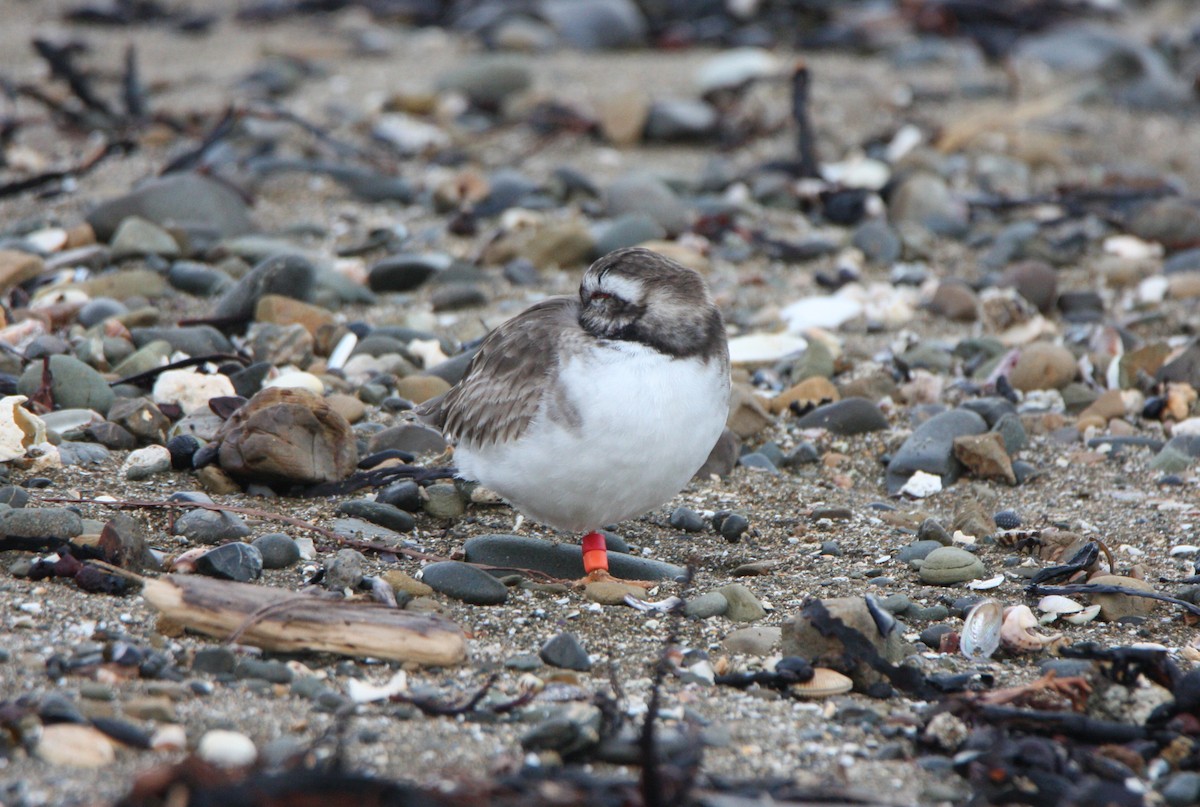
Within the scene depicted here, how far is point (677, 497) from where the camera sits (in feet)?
17.9

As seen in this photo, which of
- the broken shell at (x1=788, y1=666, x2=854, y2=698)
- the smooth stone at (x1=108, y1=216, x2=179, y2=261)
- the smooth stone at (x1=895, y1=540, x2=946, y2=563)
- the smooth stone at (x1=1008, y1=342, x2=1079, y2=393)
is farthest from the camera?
the smooth stone at (x1=108, y1=216, x2=179, y2=261)

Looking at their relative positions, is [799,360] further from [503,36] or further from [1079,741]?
[503,36]

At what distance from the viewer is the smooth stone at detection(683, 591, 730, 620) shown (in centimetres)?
437

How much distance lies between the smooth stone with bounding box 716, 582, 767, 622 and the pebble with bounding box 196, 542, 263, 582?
153 centimetres

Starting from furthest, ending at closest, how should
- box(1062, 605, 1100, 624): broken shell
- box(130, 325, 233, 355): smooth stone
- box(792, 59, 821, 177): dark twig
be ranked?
box(792, 59, 821, 177): dark twig → box(130, 325, 233, 355): smooth stone → box(1062, 605, 1100, 624): broken shell

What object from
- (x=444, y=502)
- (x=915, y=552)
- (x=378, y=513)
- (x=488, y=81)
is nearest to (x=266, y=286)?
(x=444, y=502)

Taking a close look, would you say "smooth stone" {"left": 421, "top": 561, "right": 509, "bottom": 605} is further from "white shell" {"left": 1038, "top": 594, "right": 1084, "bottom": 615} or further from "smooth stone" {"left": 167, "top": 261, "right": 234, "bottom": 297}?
"smooth stone" {"left": 167, "top": 261, "right": 234, "bottom": 297}

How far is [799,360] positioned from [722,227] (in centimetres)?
196

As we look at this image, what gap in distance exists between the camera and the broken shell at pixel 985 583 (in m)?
4.66

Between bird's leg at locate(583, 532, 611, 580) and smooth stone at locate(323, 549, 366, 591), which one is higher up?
smooth stone at locate(323, 549, 366, 591)

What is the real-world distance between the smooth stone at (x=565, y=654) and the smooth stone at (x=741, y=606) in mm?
609

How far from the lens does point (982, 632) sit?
4184 mm

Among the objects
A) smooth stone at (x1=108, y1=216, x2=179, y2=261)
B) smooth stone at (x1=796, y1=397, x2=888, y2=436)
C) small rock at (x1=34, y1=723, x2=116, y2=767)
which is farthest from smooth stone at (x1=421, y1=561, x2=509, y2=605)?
smooth stone at (x1=108, y1=216, x2=179, y2=261)

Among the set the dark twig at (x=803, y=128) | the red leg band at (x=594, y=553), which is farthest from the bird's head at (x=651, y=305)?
the dark twig at (x=803, y=128)
